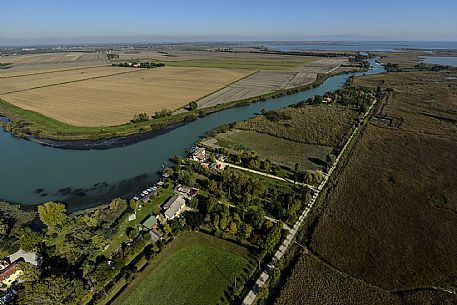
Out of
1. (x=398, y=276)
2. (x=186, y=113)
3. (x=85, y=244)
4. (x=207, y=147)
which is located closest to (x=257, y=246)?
(x=398, y=276)

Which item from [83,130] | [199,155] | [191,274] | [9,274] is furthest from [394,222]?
[83,130]

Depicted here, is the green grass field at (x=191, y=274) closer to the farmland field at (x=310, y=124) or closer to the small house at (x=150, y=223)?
the small house at (x=150, y=223)

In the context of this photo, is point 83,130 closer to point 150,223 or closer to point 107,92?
point 107,92

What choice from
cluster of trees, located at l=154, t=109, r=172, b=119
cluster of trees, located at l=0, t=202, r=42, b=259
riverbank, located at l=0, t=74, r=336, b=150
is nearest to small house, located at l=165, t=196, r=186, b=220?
cluster of trees, located at l=0, t=202, r=42, b=259

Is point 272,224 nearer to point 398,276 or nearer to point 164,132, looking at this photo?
point 398,276

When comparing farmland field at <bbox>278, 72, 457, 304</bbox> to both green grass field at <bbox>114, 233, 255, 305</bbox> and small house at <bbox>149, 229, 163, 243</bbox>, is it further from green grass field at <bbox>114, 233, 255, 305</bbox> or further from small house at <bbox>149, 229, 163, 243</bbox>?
small house at <bbox>149, 229, 163, 243</bbox>

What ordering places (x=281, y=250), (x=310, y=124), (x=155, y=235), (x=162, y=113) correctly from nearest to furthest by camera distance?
(x=281, y=250)
(x=155, y=235)
(x=310, y=124)
(x=162, y=113)
